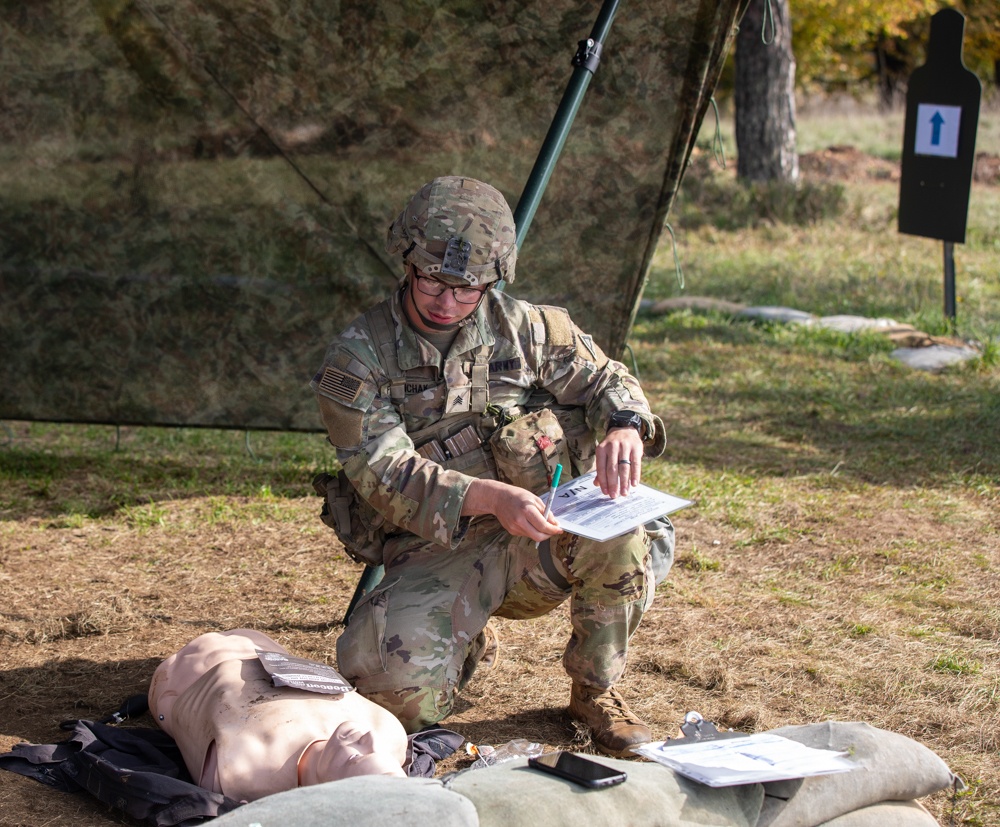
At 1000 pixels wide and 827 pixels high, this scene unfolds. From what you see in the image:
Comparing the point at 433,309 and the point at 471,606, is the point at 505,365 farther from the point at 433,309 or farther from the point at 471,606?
the point at 471,606

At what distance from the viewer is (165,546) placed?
5.13 m

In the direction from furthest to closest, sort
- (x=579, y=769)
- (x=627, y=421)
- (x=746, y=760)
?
(x=627, y=421) → (x=746, y=760) → (x=579, y=769)

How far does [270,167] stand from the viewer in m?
5.39

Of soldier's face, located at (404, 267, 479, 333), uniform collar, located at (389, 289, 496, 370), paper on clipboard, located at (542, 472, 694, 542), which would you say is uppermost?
soldier's face, located at (404, 267, 479, 333)

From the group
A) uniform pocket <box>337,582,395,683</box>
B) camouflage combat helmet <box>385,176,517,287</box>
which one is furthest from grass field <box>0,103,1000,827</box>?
camouflage combat helmet <box>385,176,517,287</box>

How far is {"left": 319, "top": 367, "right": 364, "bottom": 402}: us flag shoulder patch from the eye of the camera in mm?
3400

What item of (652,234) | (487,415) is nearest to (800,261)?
(652,234)

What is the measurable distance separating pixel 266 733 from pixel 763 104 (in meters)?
12.9

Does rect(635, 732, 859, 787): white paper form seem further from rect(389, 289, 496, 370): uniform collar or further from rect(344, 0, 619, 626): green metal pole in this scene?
rect(344, 0, 619, 626): green metal pole

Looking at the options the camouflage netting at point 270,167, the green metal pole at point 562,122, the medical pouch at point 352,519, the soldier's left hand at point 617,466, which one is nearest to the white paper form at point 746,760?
the soldier's left hand at point 617,466

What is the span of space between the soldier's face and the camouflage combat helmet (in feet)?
0.20

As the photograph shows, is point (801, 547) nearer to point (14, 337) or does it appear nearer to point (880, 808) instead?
point (880, 808)

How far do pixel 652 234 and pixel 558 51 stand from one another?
2.92ft

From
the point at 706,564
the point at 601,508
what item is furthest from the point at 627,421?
the point at 706,564
